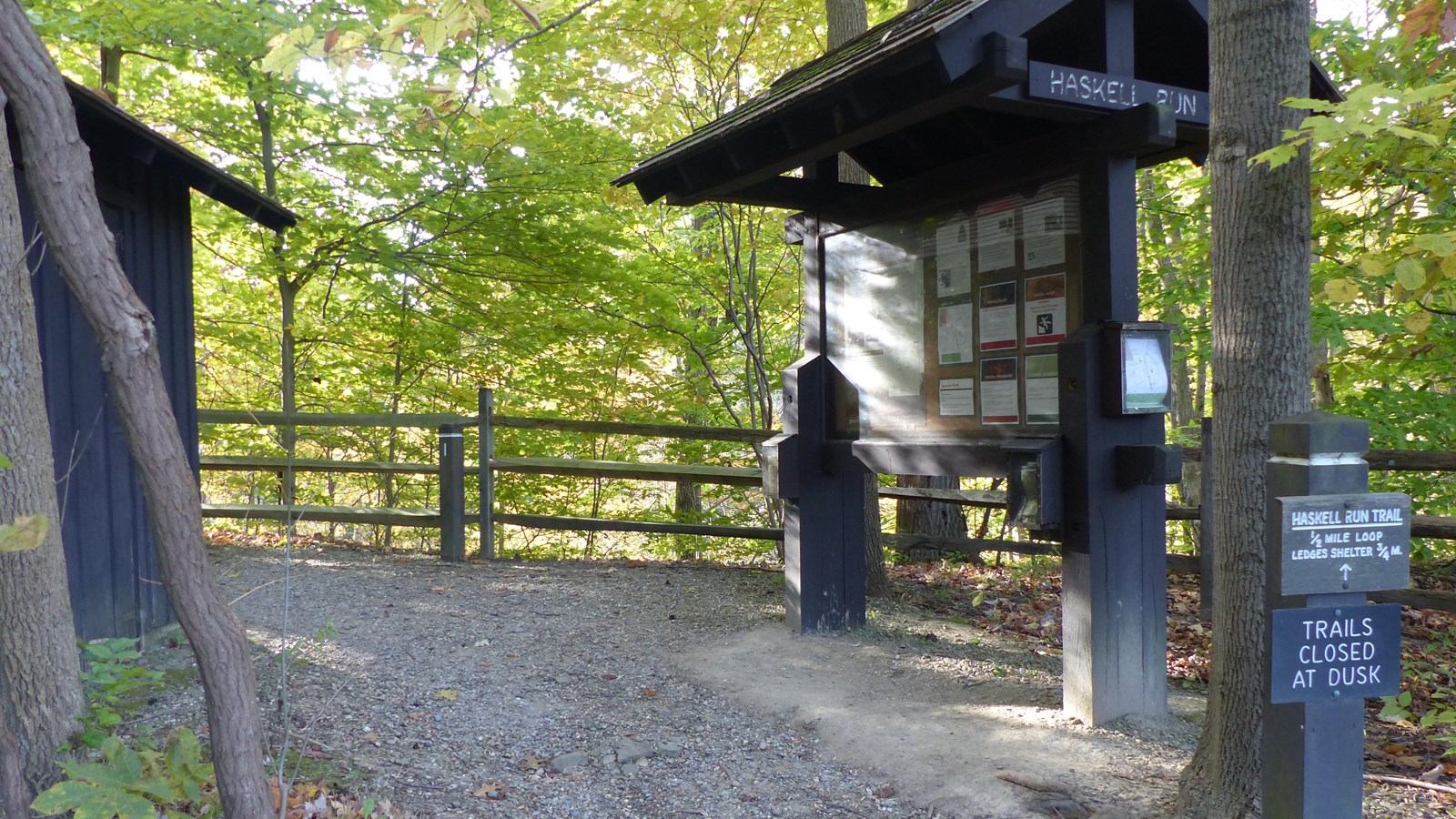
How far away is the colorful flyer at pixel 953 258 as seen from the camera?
484 cm

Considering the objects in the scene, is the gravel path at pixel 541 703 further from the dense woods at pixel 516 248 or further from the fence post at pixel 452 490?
the dense woods at pixel 516 248

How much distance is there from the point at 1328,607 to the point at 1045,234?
246cm

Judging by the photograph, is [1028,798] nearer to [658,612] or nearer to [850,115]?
[850,115]

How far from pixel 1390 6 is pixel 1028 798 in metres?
4.35

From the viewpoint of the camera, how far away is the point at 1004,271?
4629mm

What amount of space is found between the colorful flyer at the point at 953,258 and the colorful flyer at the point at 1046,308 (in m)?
0.43

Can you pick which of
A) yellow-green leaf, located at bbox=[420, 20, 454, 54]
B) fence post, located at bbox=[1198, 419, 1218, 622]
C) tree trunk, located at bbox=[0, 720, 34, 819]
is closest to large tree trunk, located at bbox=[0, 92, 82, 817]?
tree trunk, located at bbox=[0, 720, 34, 819]

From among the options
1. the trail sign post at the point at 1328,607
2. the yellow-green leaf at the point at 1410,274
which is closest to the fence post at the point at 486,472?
the yellow-green leaf at the point at 1410,274

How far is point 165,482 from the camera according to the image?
2697mm

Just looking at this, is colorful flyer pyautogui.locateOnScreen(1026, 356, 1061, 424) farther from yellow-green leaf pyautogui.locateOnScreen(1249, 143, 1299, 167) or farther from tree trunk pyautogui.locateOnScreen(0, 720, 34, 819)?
tree trunk pyautogui.locateOnScreen(0, 720, 34, 819)

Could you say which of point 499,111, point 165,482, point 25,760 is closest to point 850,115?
point 165,482

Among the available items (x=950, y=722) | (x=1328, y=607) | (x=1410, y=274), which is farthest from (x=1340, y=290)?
(x=950, y=722)

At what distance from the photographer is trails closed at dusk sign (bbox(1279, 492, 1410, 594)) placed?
2.29 meters

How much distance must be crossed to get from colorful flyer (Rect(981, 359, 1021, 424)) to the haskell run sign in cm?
124
